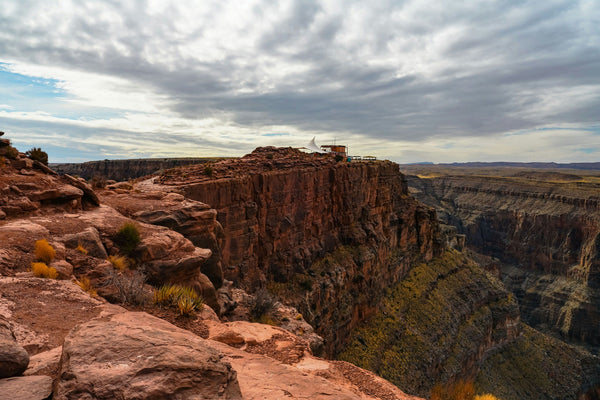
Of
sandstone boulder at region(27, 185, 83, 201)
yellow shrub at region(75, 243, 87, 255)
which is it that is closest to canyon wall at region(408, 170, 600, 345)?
yellow shrub at region(75, 243, 87, 255)

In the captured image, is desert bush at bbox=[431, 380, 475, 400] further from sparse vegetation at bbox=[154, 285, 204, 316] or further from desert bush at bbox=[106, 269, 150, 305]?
desert bush at bbox=[106, 269, 150, 305]

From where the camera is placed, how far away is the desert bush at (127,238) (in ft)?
39.9

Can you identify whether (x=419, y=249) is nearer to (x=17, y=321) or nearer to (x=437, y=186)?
(x=17, y=321)

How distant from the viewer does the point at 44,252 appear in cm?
974

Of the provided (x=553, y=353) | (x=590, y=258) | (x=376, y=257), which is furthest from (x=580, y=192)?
(x=376, y=257)

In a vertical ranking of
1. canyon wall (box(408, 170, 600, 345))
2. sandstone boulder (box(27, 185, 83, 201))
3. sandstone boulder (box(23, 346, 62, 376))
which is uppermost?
sandstone boulder (box(27, 185, 83, 201))

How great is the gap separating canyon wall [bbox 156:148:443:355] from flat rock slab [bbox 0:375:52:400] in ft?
60.8

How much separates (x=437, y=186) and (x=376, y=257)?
130 meters

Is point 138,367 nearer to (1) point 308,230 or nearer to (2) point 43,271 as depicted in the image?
(2) point 43,271

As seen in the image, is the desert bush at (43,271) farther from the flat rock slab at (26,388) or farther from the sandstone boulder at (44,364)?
the flat rock slab at (26,388)

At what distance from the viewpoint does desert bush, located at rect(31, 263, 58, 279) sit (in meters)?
9.06

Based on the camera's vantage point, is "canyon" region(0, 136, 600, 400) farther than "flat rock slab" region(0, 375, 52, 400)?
Yes

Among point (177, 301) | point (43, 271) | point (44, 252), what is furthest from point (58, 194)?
point (177, 301)

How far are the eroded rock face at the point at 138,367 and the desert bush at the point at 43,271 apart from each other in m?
5.01
